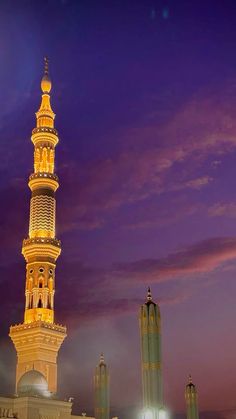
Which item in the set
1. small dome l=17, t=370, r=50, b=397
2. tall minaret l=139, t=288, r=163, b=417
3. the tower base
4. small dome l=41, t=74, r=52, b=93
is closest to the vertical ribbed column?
the tower base

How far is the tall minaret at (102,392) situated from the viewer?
56.8m

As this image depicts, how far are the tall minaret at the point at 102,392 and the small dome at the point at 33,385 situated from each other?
4.65 m

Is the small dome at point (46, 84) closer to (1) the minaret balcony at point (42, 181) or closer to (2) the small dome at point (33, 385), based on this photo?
(1) the minaret balcony at point (42, 181)

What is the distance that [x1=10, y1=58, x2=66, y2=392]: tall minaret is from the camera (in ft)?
206

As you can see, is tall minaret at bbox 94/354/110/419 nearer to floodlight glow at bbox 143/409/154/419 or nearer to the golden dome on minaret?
floodlight glow at bbox 143/409/154/419

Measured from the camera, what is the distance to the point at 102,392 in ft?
188

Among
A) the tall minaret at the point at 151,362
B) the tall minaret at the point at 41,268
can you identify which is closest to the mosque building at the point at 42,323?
the tall minaret at the point at 41,268

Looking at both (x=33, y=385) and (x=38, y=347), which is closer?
(x=33, y=385)

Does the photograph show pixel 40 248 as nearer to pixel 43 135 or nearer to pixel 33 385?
pixel 43 135

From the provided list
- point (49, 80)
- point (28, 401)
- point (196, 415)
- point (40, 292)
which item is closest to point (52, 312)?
point (40, 292)

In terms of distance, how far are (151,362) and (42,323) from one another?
28865mm

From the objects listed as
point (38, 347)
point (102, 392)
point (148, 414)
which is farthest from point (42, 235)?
point (148, 414)

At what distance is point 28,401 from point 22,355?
29.5 ft

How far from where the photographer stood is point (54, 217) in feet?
230
